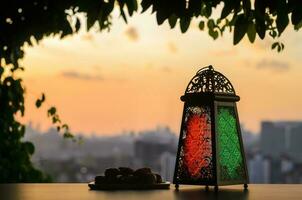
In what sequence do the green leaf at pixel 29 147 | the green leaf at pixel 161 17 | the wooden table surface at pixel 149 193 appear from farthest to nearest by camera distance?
the green leaf at pixel 29 147, the green leaf at pixel 161 17, the wooden table surface at pixel 149 193

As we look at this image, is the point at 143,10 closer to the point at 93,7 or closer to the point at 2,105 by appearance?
the point at 93,7

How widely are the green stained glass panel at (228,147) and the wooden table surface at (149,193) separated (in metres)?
0.05

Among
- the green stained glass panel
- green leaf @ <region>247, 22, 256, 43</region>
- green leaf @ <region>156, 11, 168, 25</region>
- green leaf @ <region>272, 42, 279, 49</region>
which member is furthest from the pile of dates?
green leaf @ <region>272, 42, 279, 49</region>

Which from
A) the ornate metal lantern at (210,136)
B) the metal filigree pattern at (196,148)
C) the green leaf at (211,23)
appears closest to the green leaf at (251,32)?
the ornate metal lantern at (210,136)

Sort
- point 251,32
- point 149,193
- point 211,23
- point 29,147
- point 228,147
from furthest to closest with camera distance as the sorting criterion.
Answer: point 29,147 < point 211,23 < point 251,32 < point 228,147 < point 149,193

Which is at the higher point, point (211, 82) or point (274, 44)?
point (274, 44)

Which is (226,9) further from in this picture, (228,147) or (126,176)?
(126,176)

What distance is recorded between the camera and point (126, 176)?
6.54 ft

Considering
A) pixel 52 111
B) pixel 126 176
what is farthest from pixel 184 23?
pixel 52 111

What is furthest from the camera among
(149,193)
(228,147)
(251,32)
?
(251,32)

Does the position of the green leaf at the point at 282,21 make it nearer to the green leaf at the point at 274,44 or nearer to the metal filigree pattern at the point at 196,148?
the metal filigree pattern at the point at 196,148

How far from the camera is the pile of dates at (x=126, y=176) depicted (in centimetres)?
197

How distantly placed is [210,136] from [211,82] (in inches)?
6.7

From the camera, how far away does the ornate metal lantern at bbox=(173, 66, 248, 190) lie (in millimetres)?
1904
